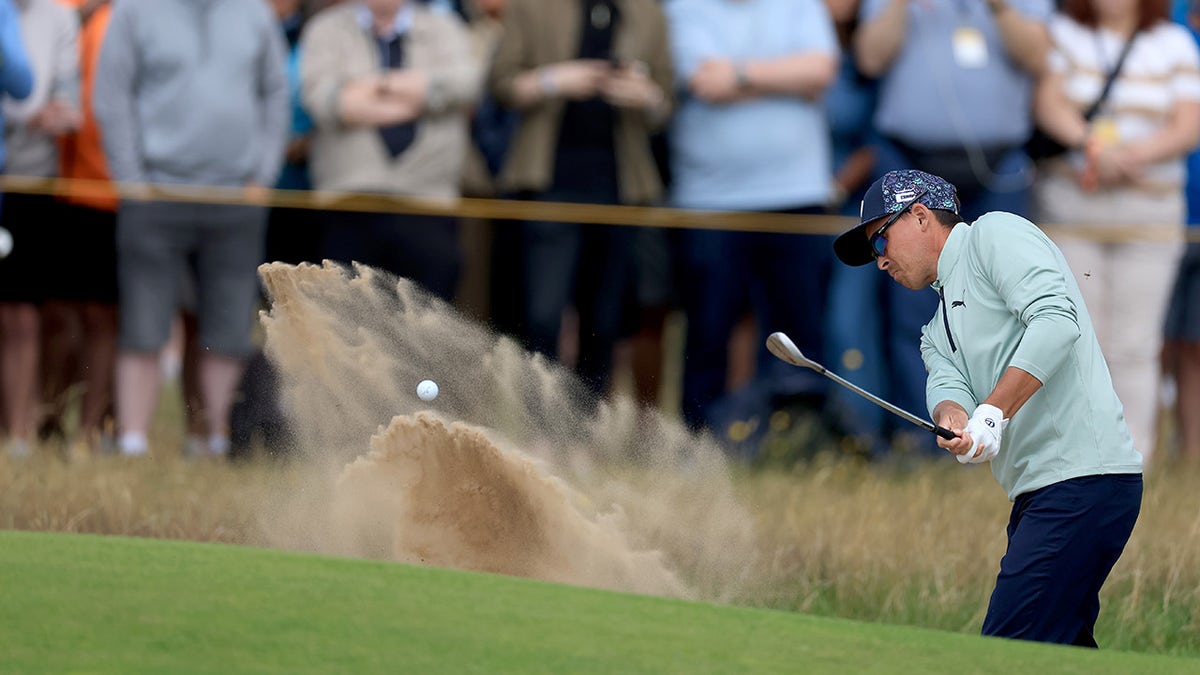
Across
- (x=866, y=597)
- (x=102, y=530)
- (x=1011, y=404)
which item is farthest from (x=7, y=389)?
(x=1011, y=404)

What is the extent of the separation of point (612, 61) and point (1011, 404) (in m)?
4.96

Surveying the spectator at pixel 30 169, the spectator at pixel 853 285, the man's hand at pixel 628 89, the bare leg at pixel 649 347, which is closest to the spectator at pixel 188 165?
the spectator at pixel 30 169

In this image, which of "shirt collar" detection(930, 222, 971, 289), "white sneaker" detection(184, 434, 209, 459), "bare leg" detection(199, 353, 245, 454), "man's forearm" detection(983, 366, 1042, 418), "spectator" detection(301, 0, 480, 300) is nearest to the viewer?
"man's forearm" detection(983, 366, 1042, 418)

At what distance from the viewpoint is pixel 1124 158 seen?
10.1 m

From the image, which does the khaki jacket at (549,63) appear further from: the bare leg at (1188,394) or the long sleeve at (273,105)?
the bare leg at (1188,394)

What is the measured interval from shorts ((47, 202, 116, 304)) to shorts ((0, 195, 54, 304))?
0.04 m

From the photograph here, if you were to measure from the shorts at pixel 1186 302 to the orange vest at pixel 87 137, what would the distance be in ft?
18.2

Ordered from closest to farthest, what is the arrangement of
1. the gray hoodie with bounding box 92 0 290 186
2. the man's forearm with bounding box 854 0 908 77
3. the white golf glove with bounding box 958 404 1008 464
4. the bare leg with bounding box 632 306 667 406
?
1. the white golf glove with bounding box 958 404 1008 464
2. the gray hoodie with bounding box 92 0 290 186
3. the man's forearm with bounding box 854 0 908 77
4. the bare leg with bounding box 632 306 667 406

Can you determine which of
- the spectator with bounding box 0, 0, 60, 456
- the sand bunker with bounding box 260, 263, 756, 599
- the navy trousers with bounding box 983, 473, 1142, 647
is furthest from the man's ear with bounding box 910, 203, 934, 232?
the spectator with bounding box 0, 0, 60, 456

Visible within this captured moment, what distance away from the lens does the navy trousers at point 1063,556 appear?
211 inches

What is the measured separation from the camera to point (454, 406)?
762 centimetres

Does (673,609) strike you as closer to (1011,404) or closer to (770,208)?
(1011,404)

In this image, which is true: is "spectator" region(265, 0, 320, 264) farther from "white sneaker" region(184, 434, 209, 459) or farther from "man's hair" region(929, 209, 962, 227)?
"man's hair" region(929, 209, 962, 227)

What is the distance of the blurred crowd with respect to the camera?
9.50 m
